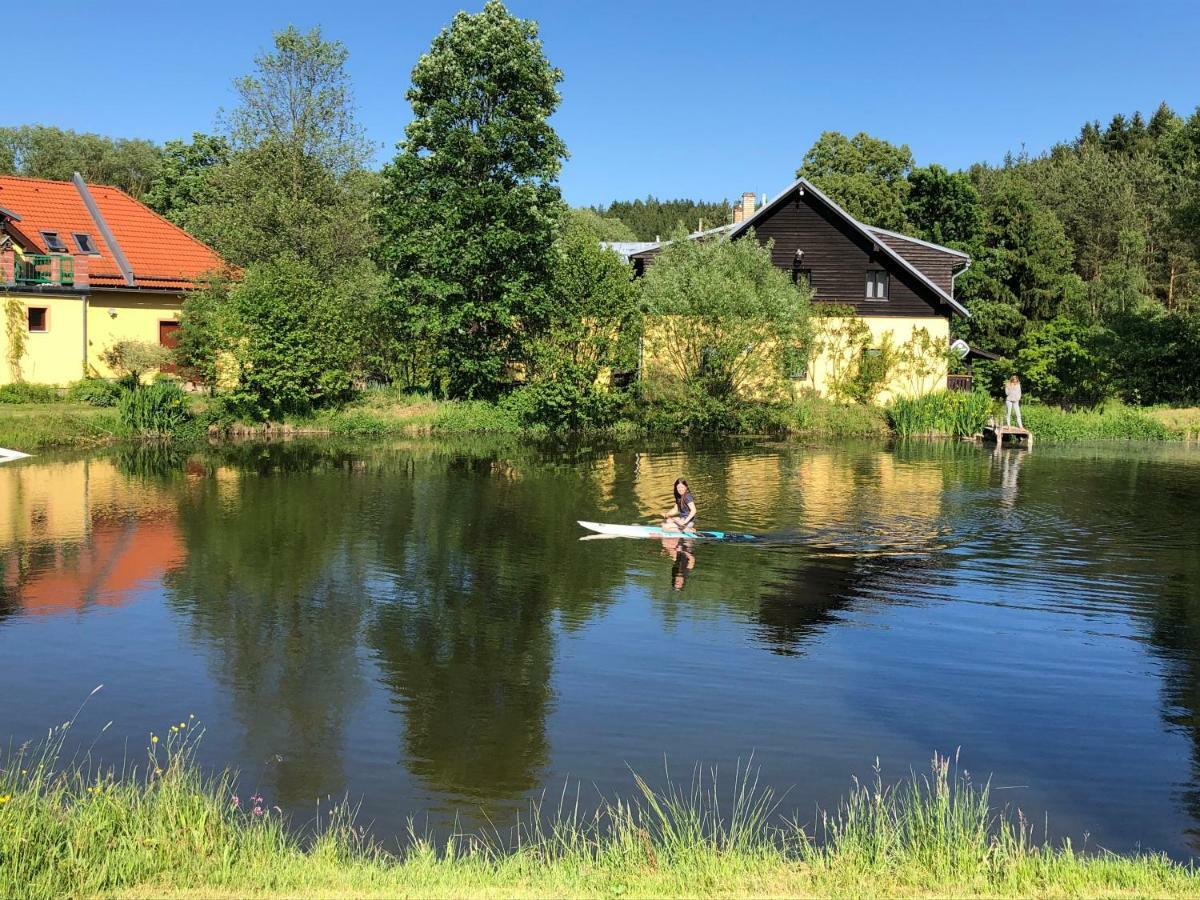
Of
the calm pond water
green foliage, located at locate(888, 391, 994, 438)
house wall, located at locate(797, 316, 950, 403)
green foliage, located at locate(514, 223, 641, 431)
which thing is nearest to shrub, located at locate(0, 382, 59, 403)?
the calm pond water

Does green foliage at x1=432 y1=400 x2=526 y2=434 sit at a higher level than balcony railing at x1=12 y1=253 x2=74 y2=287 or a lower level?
lower

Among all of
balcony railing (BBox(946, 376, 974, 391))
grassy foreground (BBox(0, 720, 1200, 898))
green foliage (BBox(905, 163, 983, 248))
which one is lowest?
grassy foreground (BBox(0, 720, 1200, 898))

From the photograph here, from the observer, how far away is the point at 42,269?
43.1 m

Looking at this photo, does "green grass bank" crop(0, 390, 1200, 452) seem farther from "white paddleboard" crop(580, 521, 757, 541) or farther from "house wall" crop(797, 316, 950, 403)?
"white paddleboard" crop(580, 521, 757, 541)

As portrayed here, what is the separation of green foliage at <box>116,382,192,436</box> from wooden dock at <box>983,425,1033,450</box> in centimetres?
2942

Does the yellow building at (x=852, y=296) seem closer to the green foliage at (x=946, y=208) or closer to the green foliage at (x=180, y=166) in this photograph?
the green foliage at (x=946, y=208)

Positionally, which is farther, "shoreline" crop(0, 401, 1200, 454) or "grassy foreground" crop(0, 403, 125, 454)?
"shoreline" crop(0, 401, 1200, 454)

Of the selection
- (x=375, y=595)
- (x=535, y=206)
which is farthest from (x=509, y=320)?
(x=375, y=595)

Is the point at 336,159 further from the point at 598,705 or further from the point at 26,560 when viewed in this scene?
the point at 598,705

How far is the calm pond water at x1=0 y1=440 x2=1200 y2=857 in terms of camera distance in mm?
11797

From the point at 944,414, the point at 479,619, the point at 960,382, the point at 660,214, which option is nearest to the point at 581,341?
the point at 944,414

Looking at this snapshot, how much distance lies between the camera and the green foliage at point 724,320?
43.0m

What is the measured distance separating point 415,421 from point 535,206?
9322 mm

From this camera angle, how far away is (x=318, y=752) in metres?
12.1
